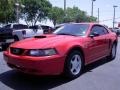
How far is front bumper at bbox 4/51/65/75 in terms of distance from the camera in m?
5.83

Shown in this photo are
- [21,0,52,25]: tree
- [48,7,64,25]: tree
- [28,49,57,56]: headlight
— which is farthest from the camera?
[48,7,64,25]: tree

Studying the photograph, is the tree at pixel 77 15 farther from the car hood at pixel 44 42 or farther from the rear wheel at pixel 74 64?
the car hood at pixel 44 42

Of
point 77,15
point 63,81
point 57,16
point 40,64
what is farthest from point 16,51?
point 77,15

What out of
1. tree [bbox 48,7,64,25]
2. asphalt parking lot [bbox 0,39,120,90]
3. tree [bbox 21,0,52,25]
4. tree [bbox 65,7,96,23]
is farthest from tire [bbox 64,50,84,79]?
tree [bbox 65,7,96,23]

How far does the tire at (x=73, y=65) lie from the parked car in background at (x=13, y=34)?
7.35m

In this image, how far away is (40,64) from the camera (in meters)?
5.82

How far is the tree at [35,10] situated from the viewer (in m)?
32.6

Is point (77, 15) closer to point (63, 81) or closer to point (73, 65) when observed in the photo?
point (73, 65)

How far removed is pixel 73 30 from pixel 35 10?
26323mm

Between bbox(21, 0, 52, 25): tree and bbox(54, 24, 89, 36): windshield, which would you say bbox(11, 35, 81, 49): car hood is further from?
bbox(21, 0, 52, 25): tree

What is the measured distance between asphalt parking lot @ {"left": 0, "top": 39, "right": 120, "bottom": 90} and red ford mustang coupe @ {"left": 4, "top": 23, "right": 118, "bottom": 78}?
293 mm

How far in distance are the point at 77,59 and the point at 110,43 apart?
2352 mm

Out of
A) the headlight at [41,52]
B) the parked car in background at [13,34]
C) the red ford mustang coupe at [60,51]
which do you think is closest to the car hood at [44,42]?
the red ford mustang coupe at [60,51]

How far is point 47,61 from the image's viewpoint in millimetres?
5871
